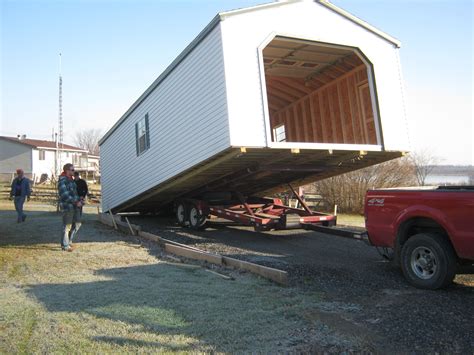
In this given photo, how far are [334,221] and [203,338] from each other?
7169 millimetres

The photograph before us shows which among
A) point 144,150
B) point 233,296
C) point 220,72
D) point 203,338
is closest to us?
point 203,338

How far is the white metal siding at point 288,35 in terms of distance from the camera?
807 centimetres

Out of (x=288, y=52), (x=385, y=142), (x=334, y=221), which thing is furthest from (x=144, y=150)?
(x=385, y=142)

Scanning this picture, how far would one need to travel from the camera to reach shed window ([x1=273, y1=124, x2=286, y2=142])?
47.9ft

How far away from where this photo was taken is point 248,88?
8219 mm

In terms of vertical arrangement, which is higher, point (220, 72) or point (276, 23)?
point (276, 23)

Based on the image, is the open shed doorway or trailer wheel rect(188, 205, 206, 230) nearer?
the open shed doorway

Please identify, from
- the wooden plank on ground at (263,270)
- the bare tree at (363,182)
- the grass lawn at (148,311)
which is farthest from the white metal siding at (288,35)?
the bare tree at (363,182)

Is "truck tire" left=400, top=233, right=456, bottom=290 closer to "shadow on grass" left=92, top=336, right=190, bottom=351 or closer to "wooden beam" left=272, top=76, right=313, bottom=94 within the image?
"shadow on grass" left=92, top=336, right=190, bottom=351

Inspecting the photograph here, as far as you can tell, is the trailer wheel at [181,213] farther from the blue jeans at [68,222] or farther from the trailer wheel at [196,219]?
the blue jeans at [68,222]

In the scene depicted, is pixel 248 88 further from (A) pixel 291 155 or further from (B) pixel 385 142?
(B) pixel 385 142

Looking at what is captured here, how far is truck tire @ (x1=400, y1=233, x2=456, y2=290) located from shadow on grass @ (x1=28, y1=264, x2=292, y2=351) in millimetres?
1967

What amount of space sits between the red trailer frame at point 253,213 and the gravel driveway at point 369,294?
1.57 feet

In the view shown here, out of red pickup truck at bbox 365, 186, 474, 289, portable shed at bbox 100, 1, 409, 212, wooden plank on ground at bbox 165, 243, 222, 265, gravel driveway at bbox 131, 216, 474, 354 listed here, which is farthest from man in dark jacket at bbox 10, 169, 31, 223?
red pickup truck at bbox 365, 186, 474, 289
